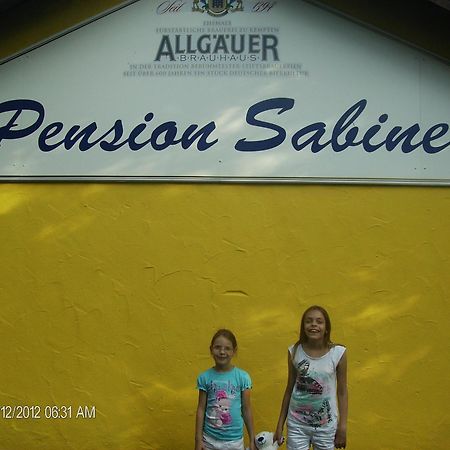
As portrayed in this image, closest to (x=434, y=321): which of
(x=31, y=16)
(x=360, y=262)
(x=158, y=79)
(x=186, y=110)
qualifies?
(x=360, y=262)

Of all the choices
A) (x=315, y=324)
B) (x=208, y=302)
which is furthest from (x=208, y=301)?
(x=315, y=324)

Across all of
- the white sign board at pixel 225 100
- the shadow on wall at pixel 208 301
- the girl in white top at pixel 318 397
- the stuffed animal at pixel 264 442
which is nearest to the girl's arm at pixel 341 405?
the girl in white top at pixel 318 397

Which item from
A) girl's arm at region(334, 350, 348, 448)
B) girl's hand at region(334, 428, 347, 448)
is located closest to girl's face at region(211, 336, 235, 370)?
girl's arm at region(334, 350, 348, 448)

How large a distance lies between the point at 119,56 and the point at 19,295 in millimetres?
2201

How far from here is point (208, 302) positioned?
579 cm

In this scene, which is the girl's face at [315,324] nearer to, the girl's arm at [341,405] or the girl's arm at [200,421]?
the girl's arm at [341,405]

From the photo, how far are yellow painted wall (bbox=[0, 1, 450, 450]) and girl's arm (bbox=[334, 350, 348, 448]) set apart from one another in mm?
1252

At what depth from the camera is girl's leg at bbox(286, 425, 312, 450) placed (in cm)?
445

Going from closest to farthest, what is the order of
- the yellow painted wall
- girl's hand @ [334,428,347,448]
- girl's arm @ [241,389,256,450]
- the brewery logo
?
girl's hand @ [334,428,347,448], girl's arm @ [241,389,256,450], the yellow painted wall, the brewery logo

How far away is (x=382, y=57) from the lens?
5922 mm

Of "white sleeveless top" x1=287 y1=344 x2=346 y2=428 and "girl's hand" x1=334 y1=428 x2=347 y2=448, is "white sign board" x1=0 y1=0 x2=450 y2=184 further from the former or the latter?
"girl's hand" x1=334 y1=428 x2=347 y2=448

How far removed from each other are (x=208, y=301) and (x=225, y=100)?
5.57 feet

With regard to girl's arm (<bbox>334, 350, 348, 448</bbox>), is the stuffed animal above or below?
below

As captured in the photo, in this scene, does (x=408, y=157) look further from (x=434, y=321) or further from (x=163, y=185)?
(x=163, y=185)
